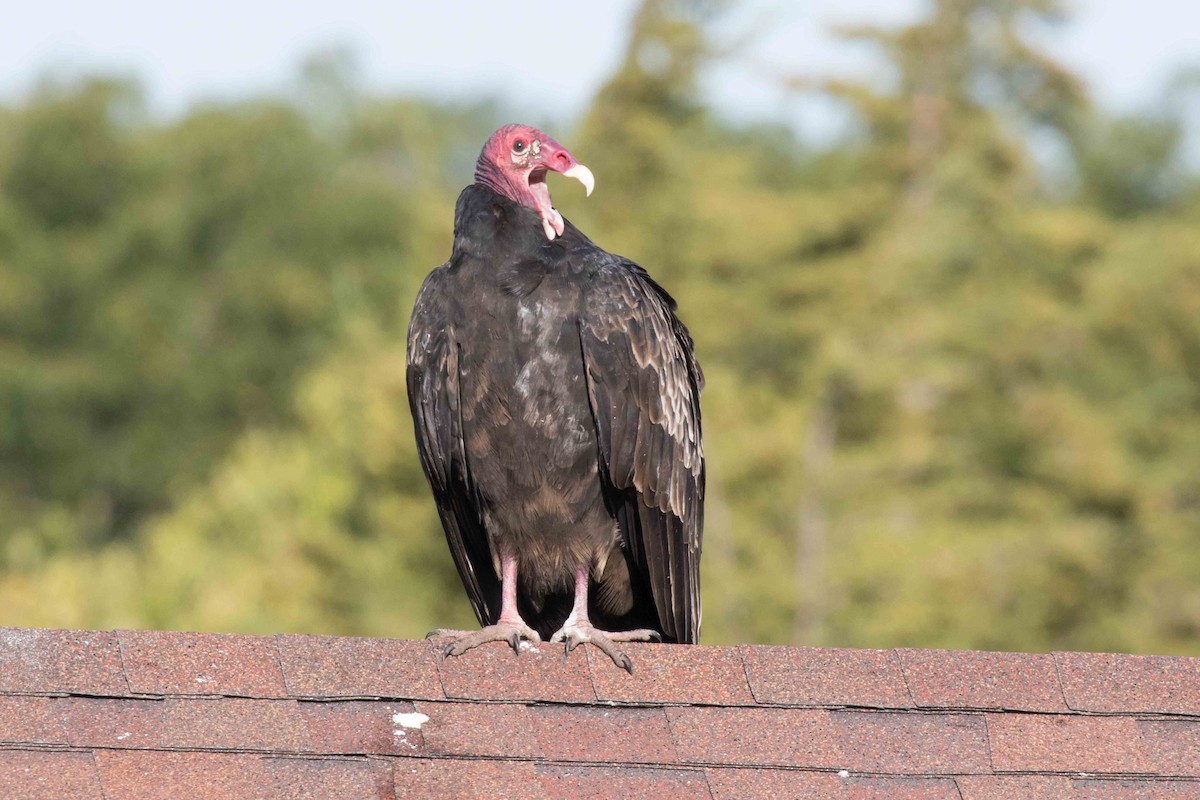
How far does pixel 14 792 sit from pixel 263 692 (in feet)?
1.30

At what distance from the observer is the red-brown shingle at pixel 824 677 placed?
9.32 ft

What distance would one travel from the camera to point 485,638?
9.97 feet

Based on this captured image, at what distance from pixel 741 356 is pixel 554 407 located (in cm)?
1271

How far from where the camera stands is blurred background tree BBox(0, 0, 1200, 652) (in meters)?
14.8

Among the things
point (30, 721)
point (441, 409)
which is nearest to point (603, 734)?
point (30, 721)

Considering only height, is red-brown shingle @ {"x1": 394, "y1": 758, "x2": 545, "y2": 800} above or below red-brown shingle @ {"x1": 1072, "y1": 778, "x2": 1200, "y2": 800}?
below

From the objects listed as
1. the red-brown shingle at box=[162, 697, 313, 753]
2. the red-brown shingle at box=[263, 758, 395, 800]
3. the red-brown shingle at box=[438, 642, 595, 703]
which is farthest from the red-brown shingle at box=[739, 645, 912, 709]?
the red-brown shingle at box=[162, 697, 313, 753]

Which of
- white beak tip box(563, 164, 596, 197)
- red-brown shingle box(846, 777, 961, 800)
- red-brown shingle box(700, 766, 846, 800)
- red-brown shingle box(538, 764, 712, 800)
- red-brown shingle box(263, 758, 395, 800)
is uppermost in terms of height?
white beak tip box(563, 164, 596, 197)

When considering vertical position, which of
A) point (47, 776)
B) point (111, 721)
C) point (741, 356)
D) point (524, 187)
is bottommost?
point (47, 776)

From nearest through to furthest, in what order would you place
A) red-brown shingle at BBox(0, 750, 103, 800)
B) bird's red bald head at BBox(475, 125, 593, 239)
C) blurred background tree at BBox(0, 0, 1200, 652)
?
red-brown shingle at BBox(0, 750, 103, 800)
bird's red bald head at BBox(475, 125, 593, 239)
blurred background tree at BBox(0, 0, 1200, 652)

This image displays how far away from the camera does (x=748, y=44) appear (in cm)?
1698

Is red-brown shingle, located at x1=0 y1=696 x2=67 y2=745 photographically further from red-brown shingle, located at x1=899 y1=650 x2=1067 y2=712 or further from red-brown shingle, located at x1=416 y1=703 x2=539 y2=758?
red-brown shingle, located at x1=899 y1=650 x2=1067 y2=712

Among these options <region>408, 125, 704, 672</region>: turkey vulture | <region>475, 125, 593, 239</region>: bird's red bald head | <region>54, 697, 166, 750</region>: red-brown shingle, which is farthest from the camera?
<region>475, 125, 593, 239</region>: bird's red bald head

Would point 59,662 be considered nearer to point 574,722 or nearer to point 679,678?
point 574,722
